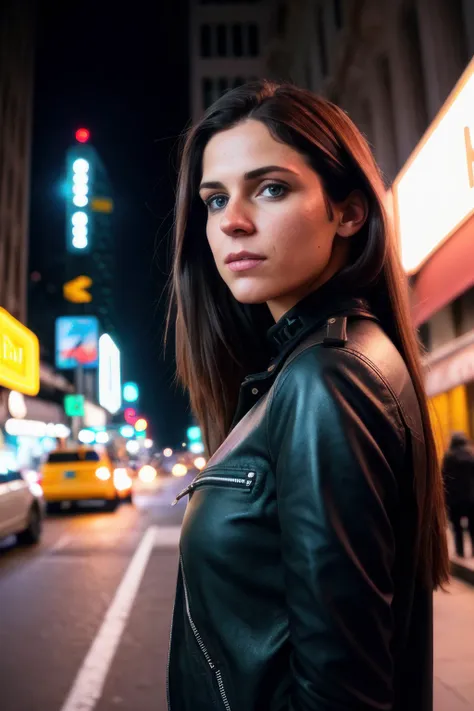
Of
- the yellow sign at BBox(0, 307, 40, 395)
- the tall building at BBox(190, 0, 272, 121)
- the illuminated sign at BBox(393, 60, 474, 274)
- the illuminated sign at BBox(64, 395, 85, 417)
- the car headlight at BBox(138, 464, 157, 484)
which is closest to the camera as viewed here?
the illuminated sign at BBox(393, 60, 474, 274)

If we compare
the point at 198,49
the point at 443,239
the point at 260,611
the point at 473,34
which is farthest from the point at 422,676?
the point at 198,49

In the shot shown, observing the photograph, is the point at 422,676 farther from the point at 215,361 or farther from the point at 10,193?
the point at 10,193

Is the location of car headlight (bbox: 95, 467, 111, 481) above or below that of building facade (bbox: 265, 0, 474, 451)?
below

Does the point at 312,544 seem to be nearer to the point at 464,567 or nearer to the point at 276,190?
the point at 276,190

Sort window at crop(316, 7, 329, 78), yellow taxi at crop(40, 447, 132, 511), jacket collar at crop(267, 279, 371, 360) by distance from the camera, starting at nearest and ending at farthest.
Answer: jacket collar at crop(267, 279, 371, 360)
yellow taxi at crop(40, 447, 132, 511)
window at crop(316, 7, 329, 78)

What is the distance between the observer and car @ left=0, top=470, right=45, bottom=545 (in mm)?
9930

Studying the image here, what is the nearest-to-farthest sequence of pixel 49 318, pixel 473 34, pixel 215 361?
1. pixel 215 361
2. pixel 473 34
3. pixel 49 318

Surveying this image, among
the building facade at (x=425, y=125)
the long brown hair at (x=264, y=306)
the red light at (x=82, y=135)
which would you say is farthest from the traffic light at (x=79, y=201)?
the long brown hair at (x=264, y=306)

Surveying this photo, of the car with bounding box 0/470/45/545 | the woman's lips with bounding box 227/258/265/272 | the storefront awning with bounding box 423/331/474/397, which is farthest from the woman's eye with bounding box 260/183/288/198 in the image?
the storefront awning with bounding box 423/331/474/397

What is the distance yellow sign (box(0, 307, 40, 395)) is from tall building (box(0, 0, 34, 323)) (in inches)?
1015

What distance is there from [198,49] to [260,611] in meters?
57.5

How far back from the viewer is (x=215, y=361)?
5.75 ft

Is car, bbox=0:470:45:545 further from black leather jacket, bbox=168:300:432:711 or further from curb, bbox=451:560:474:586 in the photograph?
black leather jacket, bbox=168:300:432:711

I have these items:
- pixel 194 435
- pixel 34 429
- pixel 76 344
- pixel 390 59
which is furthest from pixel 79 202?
pixel 194 435
